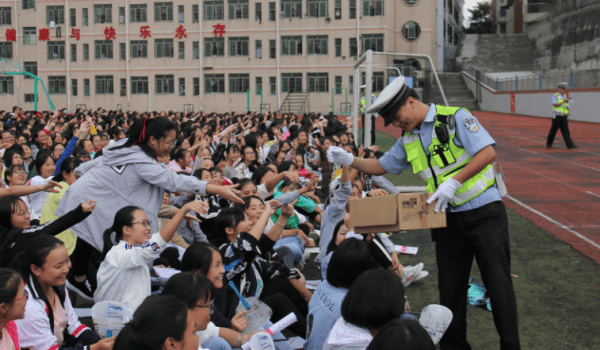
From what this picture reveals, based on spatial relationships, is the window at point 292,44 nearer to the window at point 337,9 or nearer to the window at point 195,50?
the window at point 337,9

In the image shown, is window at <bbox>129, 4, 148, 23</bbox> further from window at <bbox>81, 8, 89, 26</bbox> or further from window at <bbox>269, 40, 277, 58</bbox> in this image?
window at <bbox>269, 40, 277, 58</bbox>

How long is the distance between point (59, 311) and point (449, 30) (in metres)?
51.6

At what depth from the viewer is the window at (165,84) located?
142 ft

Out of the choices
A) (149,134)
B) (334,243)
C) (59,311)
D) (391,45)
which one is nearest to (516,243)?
(334,243)

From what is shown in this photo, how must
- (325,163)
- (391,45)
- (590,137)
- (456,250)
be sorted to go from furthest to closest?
1. (391,45)
2. (590,137)
3. (325,163)
4. (456,250)

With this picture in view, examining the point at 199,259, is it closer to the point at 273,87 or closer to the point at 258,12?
the point at 273,87

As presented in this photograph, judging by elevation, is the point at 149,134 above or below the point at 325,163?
above

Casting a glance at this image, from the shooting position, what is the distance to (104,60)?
4384cm

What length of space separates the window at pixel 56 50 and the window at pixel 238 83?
13.0 m

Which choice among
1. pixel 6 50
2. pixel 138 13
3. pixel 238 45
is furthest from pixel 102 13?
pixel 238 45

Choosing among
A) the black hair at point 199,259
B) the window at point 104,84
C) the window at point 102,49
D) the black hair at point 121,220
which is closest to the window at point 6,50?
the window at point 102,49

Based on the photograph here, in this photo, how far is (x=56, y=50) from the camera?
1763 inches

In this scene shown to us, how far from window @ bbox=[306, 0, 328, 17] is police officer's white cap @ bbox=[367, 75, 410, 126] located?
127ft

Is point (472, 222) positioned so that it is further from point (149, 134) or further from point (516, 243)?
point (516, 243)
